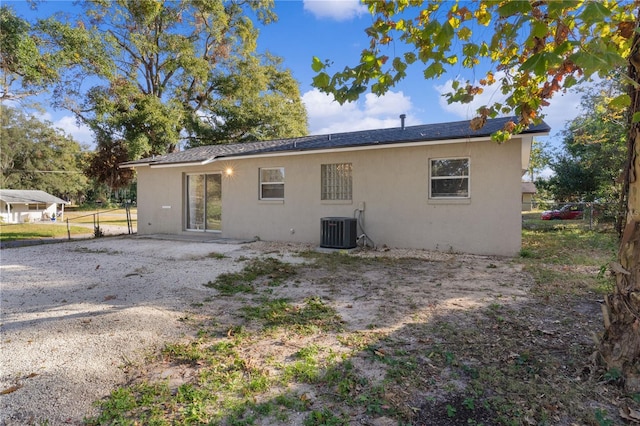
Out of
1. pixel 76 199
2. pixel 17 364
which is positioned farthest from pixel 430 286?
pixel 76 199

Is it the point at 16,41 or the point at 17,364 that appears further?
the point at 16,41

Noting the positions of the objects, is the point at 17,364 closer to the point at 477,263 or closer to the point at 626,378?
the point at 626,378

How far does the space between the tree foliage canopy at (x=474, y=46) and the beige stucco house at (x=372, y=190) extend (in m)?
4.05

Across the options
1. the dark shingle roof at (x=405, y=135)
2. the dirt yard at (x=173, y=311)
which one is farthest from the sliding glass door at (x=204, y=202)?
the dirt yard at (x=173, y=311)

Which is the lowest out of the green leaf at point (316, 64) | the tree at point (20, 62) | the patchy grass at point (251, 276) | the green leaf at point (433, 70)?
the patchy grass at point (251, 276)

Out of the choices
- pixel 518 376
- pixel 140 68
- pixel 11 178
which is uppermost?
pixel 140 68

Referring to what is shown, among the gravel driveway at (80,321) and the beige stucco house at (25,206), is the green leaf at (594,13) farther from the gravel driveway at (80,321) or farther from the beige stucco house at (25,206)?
the beige stucco house at (25,206)

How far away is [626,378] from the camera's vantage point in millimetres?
2508

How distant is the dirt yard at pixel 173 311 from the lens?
260 centimetres

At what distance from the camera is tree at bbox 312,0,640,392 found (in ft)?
6.50

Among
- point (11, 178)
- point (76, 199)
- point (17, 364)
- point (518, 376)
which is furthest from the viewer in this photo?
point (76, 199)

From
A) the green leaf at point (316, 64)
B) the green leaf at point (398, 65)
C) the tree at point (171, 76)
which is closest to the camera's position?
the green leaf at point (316, 64)

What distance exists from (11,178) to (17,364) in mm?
50849

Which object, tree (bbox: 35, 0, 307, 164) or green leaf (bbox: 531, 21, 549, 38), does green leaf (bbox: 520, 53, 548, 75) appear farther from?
tree (bbox: 35, 0, 307, 164)
